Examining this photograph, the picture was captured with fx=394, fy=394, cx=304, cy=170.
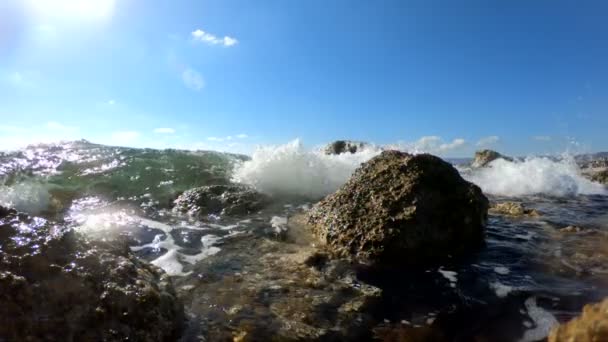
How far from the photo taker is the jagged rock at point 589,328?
1867 mm

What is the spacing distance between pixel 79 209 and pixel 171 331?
6853 mm

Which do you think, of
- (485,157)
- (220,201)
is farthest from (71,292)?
(485,157)

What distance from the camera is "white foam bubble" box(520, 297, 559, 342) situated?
312 cm

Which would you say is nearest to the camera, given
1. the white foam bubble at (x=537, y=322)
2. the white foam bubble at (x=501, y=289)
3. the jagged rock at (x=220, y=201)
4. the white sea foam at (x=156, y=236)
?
the white foam bubble at (x=537, y=322)

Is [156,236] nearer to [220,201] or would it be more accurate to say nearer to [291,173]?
[220,201]

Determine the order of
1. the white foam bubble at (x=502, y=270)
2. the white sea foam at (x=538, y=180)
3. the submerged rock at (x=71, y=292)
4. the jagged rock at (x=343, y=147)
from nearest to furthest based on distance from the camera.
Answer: the submerged rock at (x=71, y=292), the white foam bubble at (x=502, y=270), the white sea foam at (x=538, y=180), the jagged rock at (x=343, y=147)

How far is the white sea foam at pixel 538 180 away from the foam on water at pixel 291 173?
18.0ft

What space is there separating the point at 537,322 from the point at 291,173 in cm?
818

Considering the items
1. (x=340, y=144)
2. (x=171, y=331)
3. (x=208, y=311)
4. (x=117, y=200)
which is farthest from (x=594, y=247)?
(x=340, y=144)

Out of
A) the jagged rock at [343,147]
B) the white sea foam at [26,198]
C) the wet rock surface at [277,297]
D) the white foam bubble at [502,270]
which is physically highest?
the jagged rock at [343,147]

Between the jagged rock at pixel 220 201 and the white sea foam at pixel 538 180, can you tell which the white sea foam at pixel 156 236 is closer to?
the jagged rock at pixel 220 201

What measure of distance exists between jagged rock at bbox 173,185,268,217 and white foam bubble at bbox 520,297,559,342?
18.4 feet

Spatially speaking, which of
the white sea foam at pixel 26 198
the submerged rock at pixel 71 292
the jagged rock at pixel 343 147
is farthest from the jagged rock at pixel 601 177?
the white sea foam at pixel 26 198

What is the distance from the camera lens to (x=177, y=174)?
475 inches
